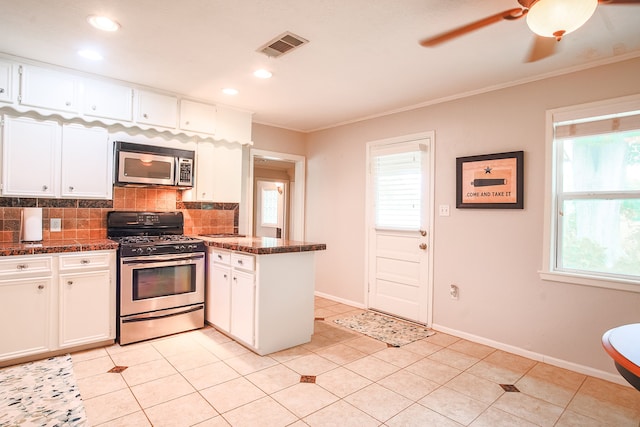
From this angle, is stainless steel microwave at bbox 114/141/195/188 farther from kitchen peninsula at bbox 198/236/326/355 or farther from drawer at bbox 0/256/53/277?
drawer at bbox 0/256/53/277

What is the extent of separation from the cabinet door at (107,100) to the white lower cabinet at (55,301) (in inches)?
50.8

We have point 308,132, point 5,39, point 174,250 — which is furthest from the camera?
point 308,132

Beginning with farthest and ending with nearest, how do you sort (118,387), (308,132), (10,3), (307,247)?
(308,132), (307,247), (118,387), (10,3)

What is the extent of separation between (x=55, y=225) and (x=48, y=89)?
1218 mm

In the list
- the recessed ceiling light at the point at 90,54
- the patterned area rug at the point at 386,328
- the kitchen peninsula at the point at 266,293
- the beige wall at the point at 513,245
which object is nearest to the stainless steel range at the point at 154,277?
the kitchen peninsula at the point at 266,293

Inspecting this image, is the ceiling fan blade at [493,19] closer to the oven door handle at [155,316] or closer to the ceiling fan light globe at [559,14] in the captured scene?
the ceiling fan light globe at [559,14]

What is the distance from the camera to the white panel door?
386 cm

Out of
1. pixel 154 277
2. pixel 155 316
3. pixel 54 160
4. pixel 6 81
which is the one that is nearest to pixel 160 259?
pixel 154 277

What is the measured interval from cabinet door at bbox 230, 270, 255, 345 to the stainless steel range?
55cm

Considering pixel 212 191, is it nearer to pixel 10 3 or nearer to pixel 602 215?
pixel 10 3

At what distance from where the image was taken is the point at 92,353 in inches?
115

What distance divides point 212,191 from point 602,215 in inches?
145

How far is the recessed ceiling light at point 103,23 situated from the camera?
7.27 feet

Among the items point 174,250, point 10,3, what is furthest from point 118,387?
point 10,3
